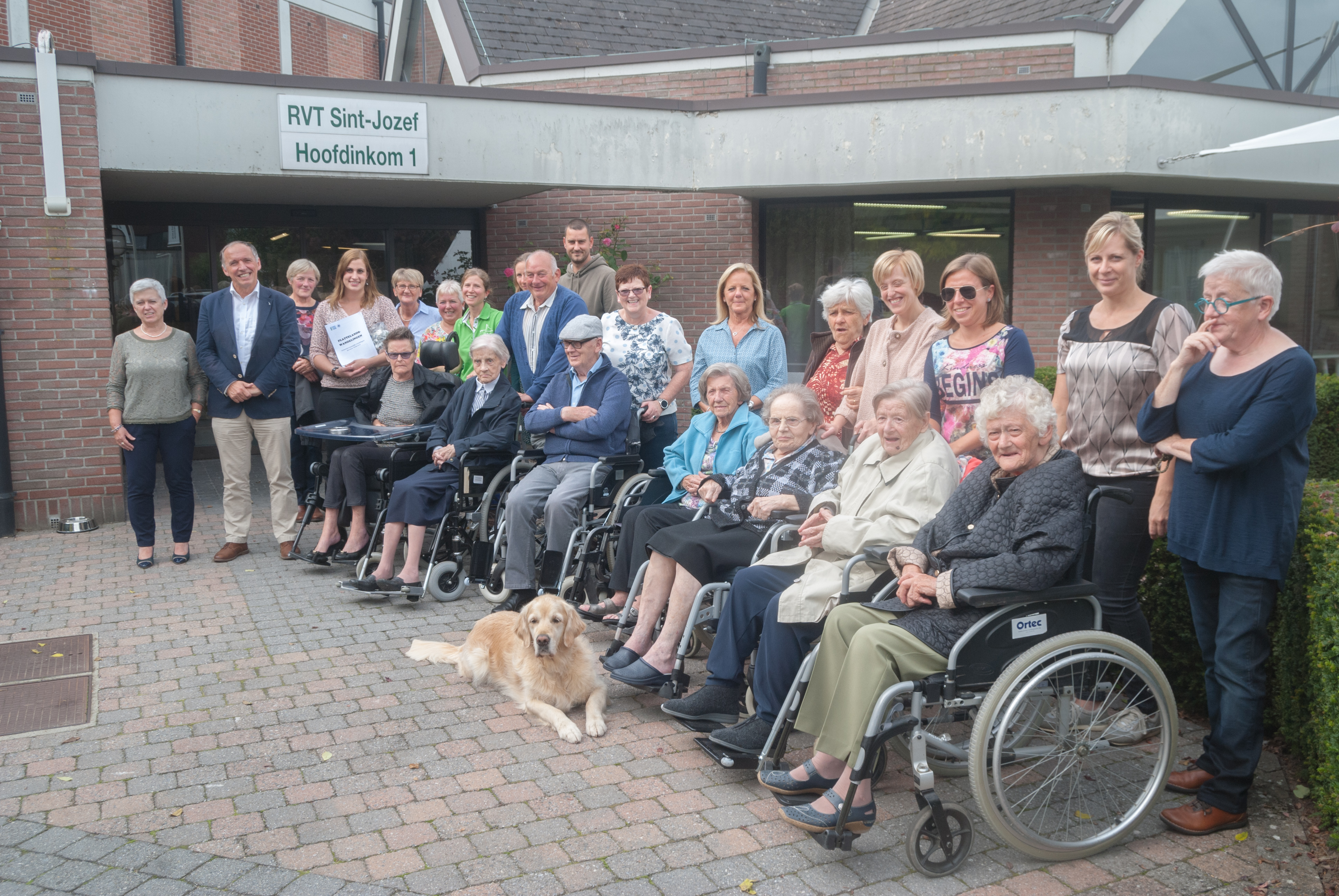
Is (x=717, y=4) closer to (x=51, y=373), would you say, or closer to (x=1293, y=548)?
(x=51, y=373)

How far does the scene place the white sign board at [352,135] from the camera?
8609mm

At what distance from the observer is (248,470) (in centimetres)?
736

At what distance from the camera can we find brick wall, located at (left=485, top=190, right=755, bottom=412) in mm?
11750

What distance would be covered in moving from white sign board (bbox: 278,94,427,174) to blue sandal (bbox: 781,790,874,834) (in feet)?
24.0

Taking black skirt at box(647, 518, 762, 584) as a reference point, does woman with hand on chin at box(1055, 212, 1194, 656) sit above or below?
above

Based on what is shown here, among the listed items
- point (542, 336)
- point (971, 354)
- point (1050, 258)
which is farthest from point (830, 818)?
point (1050, 258)

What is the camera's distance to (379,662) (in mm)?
5188

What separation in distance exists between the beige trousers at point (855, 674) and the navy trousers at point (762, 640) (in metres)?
0.25

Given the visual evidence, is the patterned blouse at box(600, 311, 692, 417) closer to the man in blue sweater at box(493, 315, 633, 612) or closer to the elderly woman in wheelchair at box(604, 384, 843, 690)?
the man in blue sweater at box(493, 315, 633, 612)

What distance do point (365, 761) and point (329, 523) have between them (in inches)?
121

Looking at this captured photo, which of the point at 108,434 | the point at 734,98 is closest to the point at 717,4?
the point at 734,98

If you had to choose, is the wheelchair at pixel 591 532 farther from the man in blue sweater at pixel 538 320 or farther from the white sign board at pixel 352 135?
the white sign board at pixel 352 135

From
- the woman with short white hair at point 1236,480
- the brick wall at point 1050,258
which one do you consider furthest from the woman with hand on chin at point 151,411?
the brick wall at point 1050,258

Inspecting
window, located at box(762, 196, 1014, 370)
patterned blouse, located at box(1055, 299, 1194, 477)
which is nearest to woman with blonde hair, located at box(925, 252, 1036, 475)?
patterned blouse, located at box(1055, 299, 1194, 477)
